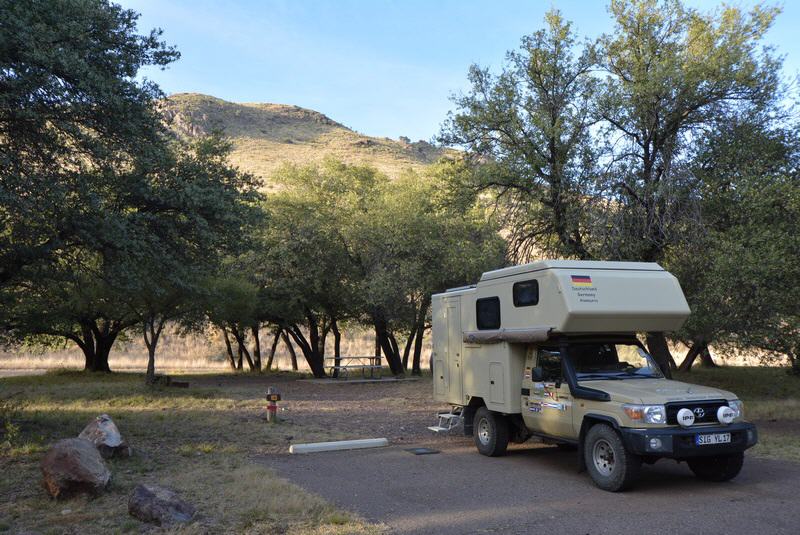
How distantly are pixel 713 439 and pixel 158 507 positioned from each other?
251 inches

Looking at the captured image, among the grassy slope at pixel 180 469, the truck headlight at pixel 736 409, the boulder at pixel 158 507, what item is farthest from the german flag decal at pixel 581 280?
the boulder at pixel 158 507

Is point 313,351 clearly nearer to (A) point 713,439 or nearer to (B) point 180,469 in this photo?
(B) point 180,469

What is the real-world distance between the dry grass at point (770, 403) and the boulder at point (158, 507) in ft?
29.4

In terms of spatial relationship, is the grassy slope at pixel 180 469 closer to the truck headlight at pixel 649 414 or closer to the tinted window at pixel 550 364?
the truck headlight at pixel 649 414

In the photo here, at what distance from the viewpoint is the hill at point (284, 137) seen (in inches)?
3482

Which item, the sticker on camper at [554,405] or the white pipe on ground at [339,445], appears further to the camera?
the white pipe on ground at [339,445]

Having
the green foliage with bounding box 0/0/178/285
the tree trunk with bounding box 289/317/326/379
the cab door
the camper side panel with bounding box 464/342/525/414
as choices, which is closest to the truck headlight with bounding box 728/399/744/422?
the cab door

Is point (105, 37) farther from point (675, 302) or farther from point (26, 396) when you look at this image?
point (26, 396)

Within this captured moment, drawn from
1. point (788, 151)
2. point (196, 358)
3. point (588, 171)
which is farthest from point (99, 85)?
point (196, 358)

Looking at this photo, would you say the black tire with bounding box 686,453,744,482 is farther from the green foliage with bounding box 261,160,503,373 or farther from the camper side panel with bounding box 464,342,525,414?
the green foliage with bounding box 261,160,503,373

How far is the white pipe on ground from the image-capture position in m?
11.3

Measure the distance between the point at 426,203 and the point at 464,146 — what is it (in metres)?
10.5

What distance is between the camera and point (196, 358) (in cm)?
5497

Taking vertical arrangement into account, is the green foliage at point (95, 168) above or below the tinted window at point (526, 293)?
above
